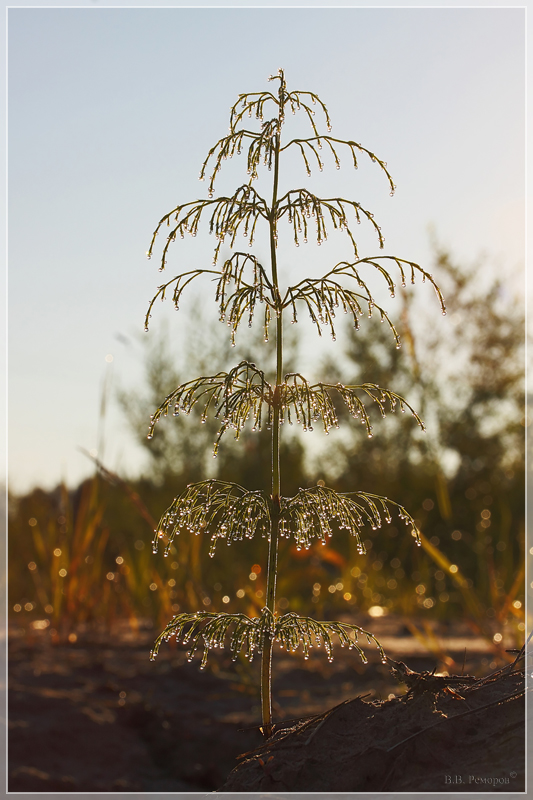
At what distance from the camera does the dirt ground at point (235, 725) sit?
2.06m

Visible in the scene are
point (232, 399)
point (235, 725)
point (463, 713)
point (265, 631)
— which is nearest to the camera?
point (463, 713)

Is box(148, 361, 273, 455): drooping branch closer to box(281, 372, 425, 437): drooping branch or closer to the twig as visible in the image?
box(281, 372, 425, 437): drooping branch

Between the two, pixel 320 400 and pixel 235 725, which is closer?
pixel 320 400

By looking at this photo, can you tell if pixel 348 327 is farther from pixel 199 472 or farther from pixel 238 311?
pixel 238 311

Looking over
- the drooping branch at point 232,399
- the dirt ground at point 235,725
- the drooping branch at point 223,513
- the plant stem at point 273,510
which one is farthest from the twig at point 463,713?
the drooping branch at point 232,399

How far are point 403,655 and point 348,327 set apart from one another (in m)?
9.75

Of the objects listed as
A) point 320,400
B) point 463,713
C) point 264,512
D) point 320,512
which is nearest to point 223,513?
point 264,512

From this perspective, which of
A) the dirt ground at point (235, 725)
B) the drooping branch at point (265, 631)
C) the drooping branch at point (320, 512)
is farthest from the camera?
the drooping branch at point (320, 512)

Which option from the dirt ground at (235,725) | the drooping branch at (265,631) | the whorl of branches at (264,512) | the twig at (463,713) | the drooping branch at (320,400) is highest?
the drooping branch at (320,400)

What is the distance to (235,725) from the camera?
4.41 metres

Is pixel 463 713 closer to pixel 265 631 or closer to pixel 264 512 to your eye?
pixel 265 631

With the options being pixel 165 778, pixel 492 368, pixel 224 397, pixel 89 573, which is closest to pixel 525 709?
pixel 224 397

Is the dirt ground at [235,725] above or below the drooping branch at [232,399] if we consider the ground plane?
below

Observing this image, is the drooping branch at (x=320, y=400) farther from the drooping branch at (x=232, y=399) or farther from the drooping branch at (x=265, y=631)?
the drooping branch at (x=265, y=631)
